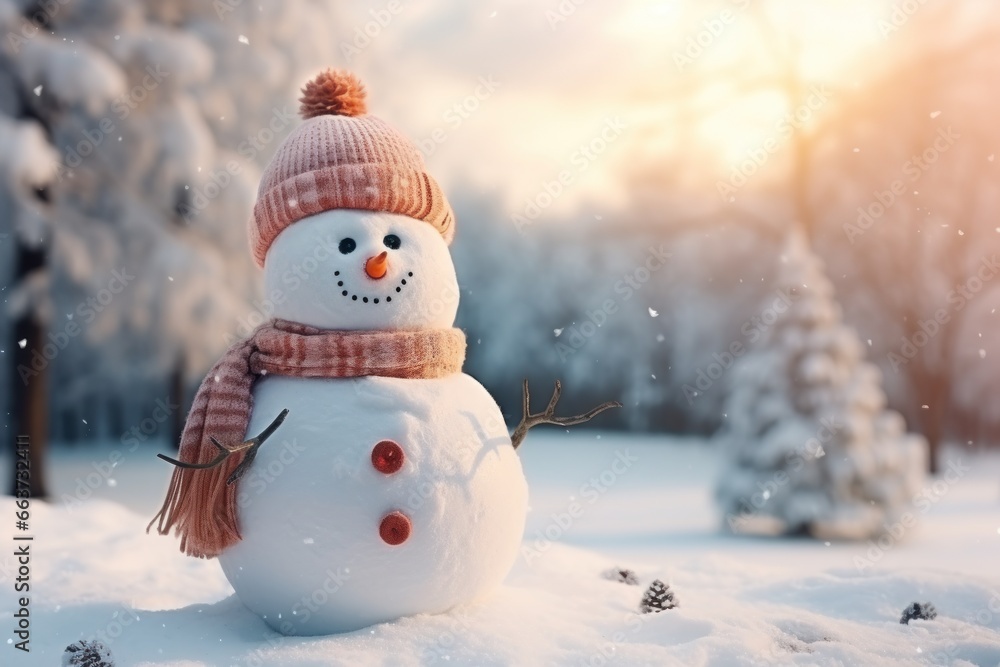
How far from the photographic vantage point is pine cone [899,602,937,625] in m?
3.92

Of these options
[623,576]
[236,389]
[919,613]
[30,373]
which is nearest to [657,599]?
[623,576]

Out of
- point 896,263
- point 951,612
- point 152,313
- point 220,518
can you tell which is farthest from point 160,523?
point 896,263

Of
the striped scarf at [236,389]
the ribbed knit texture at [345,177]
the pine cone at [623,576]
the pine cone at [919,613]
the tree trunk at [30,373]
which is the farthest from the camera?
the tree trunk at [30,373]

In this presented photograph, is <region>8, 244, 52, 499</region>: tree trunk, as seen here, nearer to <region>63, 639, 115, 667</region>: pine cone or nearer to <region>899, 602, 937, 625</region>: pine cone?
<region>63, 639, 115, 667</region>: pine cone

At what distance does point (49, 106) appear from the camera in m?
7.64

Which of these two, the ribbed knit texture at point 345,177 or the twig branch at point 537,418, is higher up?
the ribbed knit texture at point 345,177

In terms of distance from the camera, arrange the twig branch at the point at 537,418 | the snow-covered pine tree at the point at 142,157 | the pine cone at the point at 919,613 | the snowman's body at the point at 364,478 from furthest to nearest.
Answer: the snow-covered pine tree at the point at 142,157 → the pine cone at the point at 919,613 → the twig branch at the point at 537,418 → the snowman's body at the point at 364,478

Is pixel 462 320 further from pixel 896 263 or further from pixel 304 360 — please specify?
pixel 304 360

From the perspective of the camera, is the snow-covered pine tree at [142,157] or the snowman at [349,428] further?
the snow-covered pine tree at [142,157]

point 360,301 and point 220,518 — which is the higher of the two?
point 360,301

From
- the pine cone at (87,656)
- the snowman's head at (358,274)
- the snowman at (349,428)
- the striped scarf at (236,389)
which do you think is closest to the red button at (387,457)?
the snowman at (349,428)

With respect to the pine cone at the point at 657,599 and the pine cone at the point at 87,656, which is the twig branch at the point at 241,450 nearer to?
the pine cone at the point at 87,656

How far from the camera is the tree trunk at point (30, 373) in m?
7.47

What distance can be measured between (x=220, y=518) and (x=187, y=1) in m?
6.87
